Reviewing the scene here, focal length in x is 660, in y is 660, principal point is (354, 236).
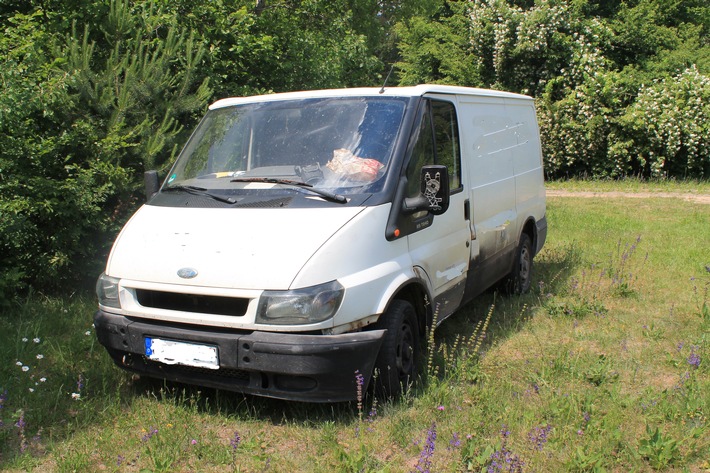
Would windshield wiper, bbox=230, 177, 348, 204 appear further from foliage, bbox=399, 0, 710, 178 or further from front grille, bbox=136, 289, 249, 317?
foliage, bbox=399, 0, 710, 178

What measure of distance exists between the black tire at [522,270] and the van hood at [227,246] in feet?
10.8

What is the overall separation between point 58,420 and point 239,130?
2.32 m

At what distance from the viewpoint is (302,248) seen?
3.70 meters

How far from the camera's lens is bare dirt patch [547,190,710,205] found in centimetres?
1509

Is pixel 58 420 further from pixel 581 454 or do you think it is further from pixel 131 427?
pixel 581 454

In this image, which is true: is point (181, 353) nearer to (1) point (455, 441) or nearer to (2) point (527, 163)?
(1) point (455, 441)

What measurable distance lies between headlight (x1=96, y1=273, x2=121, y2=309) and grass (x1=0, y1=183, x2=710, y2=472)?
0.65 meters

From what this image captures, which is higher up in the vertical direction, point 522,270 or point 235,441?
point 235,441

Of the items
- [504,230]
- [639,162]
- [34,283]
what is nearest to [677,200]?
[639,162]

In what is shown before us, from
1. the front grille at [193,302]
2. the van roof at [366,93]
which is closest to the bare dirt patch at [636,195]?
the van roof at [366,93]

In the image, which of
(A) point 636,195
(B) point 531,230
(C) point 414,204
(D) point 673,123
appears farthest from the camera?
(D) point 673,123

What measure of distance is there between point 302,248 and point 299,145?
3.57ft

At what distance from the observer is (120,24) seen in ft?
24.8

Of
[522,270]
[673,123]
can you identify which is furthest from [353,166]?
[673,123]
